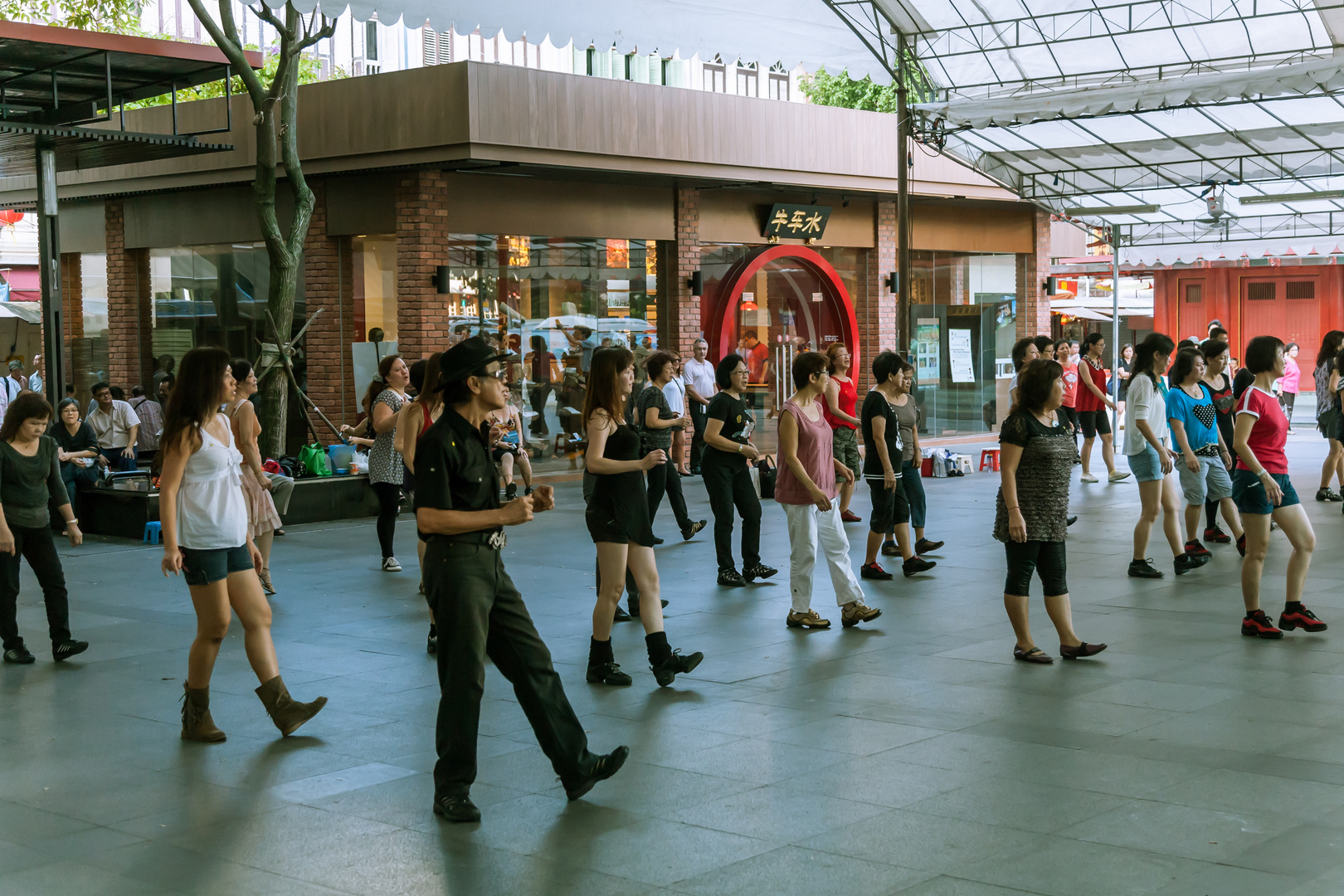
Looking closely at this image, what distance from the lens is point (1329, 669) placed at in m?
7.17

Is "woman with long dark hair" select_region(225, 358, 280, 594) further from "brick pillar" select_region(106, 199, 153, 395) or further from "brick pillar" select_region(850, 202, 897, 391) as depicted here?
"brick pillar" select_region(850, 202, 897, 391)

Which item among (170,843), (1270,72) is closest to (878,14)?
(1270,72)

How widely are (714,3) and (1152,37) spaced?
522 centimetres

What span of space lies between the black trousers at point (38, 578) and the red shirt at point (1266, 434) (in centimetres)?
686

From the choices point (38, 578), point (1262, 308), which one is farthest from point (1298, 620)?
point (1262, 308)

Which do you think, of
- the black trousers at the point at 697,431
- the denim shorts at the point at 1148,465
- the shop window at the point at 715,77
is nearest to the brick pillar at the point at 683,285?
the black trousers at the point at 697,431

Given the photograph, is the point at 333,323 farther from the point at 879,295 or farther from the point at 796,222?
the point at 879,295

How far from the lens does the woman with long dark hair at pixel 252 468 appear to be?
876cm

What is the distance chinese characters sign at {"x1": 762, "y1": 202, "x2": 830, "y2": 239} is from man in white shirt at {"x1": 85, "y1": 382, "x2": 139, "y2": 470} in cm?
1012

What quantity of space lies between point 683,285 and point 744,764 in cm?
1561

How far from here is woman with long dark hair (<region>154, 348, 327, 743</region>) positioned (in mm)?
6145

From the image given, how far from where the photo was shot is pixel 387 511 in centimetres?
1120

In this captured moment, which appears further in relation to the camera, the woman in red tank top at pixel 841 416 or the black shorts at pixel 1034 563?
the woman in red tank top at pixel 841 416

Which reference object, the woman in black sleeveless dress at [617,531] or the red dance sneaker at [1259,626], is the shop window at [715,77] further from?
the woman in black sleeveless dress at [617,531]
